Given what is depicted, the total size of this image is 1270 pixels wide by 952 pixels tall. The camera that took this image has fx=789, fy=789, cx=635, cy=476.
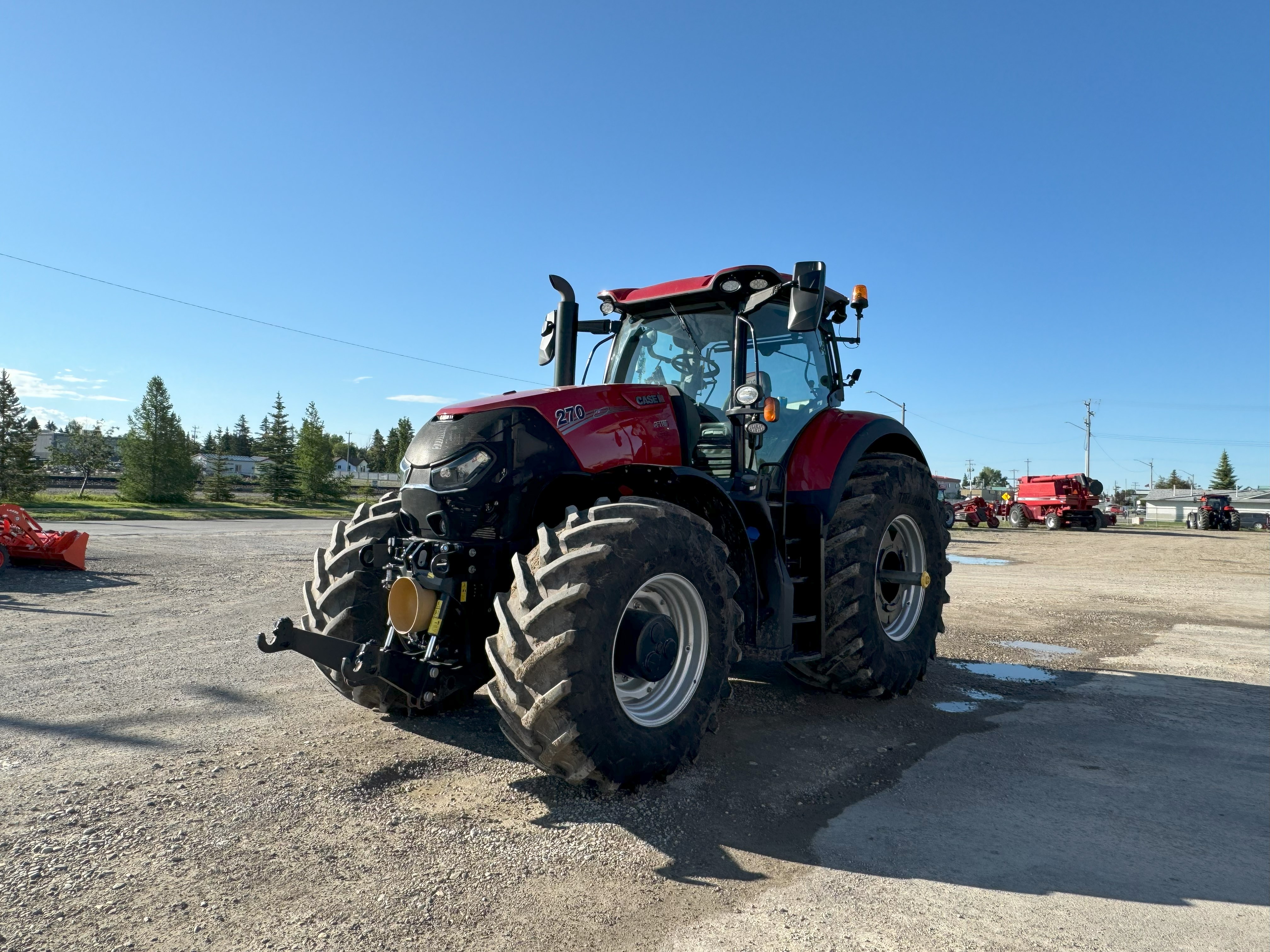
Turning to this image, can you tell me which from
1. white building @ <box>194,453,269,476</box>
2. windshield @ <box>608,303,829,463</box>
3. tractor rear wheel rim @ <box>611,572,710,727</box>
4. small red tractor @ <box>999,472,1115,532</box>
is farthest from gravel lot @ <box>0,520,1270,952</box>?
white building @ <box>194,453,269,476</box>

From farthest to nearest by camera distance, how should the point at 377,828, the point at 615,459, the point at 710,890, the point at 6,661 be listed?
the point at 6,661, the point at 615,459, the point at 377,828, the point at 710,890

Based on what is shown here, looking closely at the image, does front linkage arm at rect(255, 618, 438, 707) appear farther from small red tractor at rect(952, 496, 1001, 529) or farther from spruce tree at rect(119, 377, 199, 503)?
spruce tree at rect(119, 377, 199, 503)

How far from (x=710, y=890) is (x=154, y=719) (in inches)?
135

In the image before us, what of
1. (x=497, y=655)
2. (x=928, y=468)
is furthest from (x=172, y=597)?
(x=928, y=468)

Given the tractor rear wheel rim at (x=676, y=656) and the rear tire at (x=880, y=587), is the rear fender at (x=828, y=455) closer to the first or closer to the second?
the rear tire at (x=880, y=587)

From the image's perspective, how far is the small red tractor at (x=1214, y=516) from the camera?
1688 inches

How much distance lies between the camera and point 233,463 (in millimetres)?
91688

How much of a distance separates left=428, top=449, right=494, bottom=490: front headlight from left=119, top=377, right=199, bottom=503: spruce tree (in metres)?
40.7

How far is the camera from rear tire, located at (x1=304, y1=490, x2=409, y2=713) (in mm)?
4016

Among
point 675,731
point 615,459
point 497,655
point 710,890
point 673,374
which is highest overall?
point 673,374

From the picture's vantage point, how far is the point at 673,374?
5293 millimetres

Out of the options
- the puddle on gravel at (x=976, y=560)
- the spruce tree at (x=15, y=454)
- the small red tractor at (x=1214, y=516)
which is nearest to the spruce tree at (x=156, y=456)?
the spruce tree at (x=15, y=454)

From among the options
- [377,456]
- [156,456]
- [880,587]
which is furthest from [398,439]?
[880,587]

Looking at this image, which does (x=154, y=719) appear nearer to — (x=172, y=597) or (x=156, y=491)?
(x=172, y=597)
